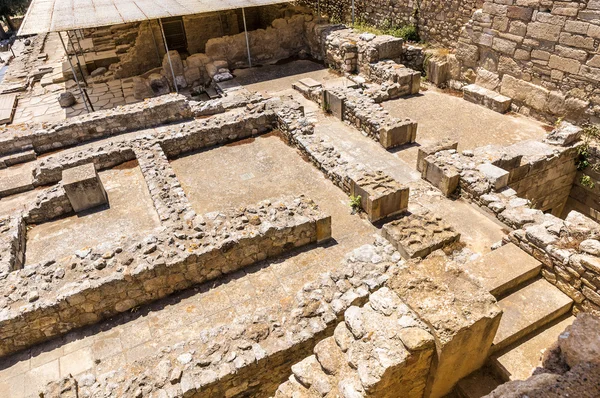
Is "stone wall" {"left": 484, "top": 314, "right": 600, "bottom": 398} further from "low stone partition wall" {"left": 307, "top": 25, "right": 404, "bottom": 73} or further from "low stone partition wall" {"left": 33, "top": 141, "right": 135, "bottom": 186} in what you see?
"low stone partition wall" {"left": 307, "top": 25, "right": 404, "bottom": 73}

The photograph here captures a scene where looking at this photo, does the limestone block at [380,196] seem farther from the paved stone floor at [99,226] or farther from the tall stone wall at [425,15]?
the tall stone wall at [425,15]

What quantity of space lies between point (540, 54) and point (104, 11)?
13.5 m

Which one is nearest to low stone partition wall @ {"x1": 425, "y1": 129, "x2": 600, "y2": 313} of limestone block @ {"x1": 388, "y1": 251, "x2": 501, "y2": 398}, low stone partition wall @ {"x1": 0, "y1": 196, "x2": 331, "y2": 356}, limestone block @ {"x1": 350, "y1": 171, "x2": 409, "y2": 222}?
limestone block @ {"x1": 350, "y1": 171, "x2": 409, "y2": 222}

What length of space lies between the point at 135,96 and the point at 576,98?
1382 centimetres

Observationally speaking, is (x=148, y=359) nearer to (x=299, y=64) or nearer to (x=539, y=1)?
(x=539, y=1)

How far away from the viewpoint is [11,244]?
6809 millimetres

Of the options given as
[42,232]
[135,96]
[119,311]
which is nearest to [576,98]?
[119,311]

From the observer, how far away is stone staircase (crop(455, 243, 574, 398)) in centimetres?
412

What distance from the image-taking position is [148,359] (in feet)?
14.8

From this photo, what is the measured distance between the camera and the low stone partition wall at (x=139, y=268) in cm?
548

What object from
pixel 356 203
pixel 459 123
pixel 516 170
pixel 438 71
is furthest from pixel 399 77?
pixel 356 203

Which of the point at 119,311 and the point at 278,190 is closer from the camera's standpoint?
the point at 119,311

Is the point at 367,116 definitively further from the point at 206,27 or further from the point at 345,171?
the point at 206,27

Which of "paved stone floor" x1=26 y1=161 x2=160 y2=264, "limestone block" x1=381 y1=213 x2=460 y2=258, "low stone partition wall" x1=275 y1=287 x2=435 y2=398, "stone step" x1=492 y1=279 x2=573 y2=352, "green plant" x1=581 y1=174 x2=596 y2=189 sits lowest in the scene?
"green plant" x1=581 y1=174 x2=596 y2=189
